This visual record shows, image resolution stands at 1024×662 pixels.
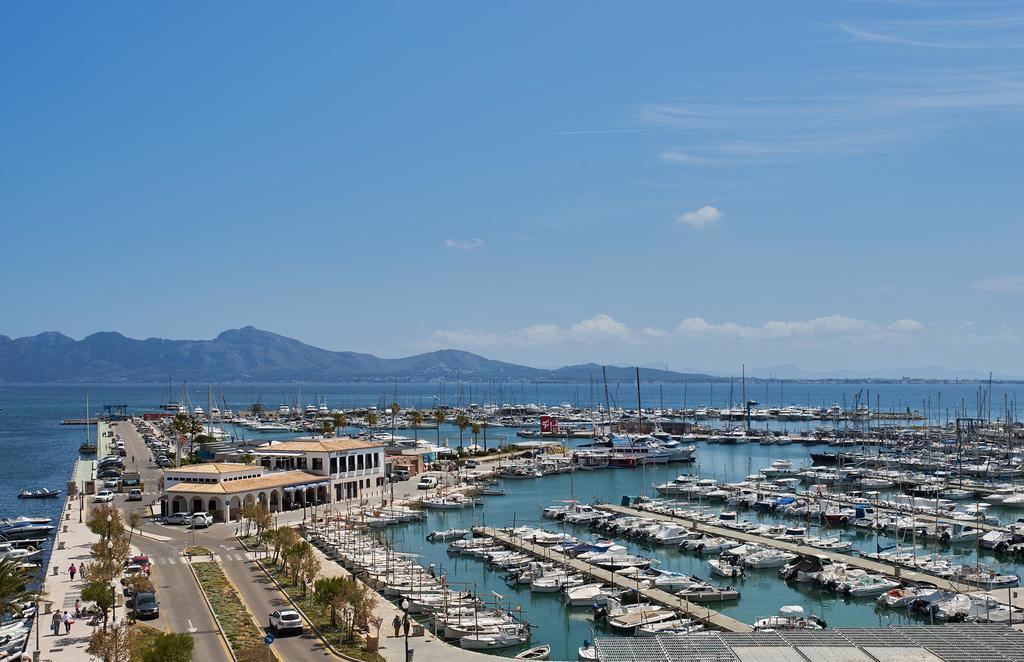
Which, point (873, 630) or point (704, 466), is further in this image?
point (704, 466)

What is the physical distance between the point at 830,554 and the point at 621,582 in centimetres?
1380

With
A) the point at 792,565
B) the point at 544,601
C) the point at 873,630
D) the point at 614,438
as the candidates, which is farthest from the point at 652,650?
the point at 614,438

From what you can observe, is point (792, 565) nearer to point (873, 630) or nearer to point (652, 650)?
point (873, 630)

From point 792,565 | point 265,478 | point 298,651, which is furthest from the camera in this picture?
point 265,478

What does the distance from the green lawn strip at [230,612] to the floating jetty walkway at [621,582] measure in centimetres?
1672

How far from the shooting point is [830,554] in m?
51.2

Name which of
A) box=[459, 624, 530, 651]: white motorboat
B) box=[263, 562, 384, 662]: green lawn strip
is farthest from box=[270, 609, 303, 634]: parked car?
box=[459, 624, 530, 651]: white motorboat

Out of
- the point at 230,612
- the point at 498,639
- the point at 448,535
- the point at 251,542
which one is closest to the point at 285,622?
the point at 230,612

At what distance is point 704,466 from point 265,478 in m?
60.6

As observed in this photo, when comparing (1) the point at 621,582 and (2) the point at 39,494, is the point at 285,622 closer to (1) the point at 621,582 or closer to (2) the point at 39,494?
(1) the point at 621,582

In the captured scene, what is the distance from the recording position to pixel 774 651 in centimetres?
2178

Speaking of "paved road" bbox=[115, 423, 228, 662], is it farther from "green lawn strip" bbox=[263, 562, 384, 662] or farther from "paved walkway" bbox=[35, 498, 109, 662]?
"green lawn strip" bbox=[263, 562, 384, 662]

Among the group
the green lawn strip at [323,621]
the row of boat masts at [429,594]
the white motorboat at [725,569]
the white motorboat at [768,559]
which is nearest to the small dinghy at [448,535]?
the row of boat masts at [429,594]

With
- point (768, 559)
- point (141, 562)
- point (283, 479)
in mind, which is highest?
point (283, 479)
